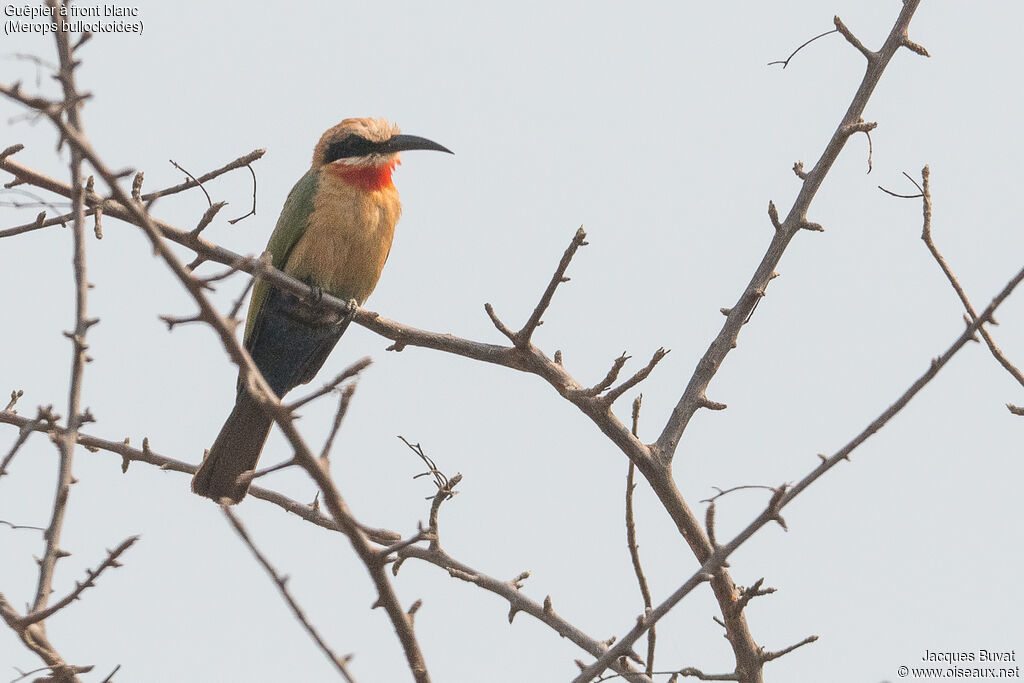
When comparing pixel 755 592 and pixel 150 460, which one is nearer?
pixel 755 592

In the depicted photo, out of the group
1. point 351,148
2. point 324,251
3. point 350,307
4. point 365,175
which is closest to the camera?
point 350,307

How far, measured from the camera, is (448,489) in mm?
3299

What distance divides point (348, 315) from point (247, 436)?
0.66 metres

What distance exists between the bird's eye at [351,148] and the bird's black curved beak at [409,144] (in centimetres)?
8

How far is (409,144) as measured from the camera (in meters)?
5.87

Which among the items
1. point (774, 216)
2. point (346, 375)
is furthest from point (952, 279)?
point (346, 375)

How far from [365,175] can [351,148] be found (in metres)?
0.23

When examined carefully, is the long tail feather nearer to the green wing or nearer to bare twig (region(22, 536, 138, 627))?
the green wing

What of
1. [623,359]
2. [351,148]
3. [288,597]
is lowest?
[288,597]

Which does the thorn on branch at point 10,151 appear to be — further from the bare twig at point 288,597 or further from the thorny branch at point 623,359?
the bare twig at point 288,597

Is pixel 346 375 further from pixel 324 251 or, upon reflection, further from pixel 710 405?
pixel 324 251

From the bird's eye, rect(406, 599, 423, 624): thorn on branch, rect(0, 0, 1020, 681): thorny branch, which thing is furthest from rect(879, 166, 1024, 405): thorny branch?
the bird's eye

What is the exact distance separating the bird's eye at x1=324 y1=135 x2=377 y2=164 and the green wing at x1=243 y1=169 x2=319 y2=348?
0.20 m

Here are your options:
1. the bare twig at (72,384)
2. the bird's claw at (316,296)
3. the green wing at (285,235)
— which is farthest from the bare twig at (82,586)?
the green wing at (285,235)
